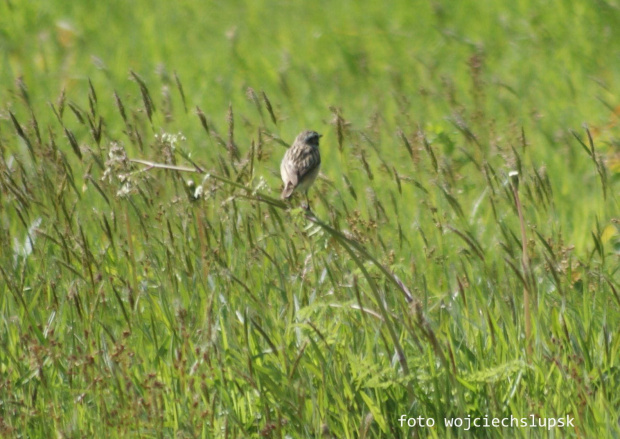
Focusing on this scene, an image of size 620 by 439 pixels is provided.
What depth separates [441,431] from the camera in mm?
3410

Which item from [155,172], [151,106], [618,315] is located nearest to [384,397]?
[618,315]

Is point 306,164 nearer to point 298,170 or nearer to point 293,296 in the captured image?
point 298,170

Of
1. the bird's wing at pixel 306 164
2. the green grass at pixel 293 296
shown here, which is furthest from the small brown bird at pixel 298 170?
the green grass at pixel 293 296

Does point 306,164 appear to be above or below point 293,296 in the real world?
above

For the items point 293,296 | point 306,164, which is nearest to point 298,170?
point 306,164

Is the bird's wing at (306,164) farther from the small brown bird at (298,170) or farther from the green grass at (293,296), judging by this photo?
the green grass at (293,296)

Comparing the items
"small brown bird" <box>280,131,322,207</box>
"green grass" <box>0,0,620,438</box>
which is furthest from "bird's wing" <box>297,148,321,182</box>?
"green grass" <box>0,0,620,438</box>

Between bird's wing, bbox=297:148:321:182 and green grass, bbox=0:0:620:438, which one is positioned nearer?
green grass, bbox=0:0:620:438

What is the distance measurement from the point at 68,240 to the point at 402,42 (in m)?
5.79

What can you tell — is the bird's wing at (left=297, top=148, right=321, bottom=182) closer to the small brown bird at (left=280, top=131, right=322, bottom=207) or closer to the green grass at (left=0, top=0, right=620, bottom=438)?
the small brown bird at (left=280, top=131, right=322, bottom=207)

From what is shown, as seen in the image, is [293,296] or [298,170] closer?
[293,296]

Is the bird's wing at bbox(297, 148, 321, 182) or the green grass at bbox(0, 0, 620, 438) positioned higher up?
the bird's wing at bbox(297, 148, 321, 182)

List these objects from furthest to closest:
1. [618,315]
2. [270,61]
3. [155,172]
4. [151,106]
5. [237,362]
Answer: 1. [270,61]
2. [155,172]
3. [151,106]
4. [618,315]
5. [237,362]

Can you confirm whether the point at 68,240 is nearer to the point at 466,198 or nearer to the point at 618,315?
the point at 618,315
